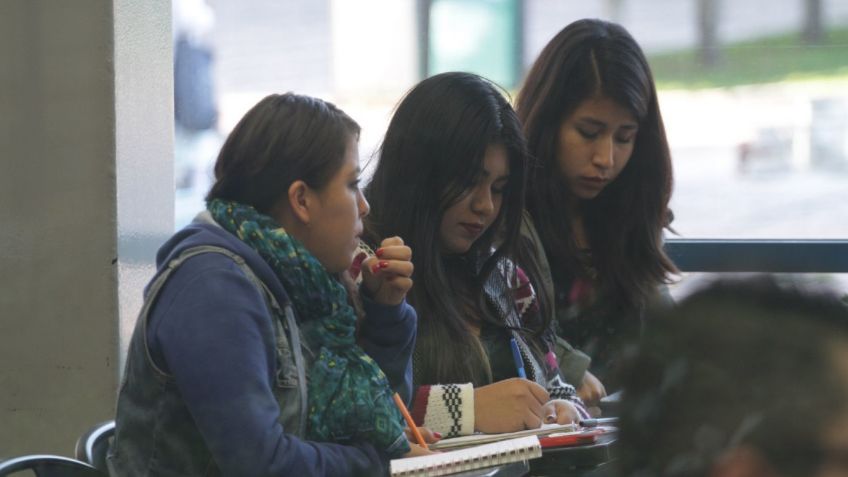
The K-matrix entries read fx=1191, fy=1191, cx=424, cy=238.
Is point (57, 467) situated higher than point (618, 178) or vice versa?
point (618, 178)

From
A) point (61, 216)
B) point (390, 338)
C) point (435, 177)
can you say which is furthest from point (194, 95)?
point (390, 338)

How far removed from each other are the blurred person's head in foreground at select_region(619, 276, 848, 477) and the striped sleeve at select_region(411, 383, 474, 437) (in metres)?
1.60

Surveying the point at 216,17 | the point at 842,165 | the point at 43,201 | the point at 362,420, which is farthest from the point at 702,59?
the point at 362,420

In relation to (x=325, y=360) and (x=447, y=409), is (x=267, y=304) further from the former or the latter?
(x=447, y=409)

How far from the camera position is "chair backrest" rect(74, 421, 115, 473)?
180 cm

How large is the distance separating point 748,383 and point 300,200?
4.72 feet

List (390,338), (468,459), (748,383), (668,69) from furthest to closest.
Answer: (668,69), (390,338), (468,459), (748,383)

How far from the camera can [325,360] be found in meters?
1.81

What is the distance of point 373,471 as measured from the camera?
1781 millimetres

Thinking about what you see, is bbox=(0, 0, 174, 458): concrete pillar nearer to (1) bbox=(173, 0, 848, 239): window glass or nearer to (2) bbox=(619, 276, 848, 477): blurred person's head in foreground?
(1) bbox=(173, 0, 848, 239): window glass

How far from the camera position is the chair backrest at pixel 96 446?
1802 millimetres

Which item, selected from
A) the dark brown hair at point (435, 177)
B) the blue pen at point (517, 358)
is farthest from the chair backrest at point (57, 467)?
the blue pen at point (517, 358)

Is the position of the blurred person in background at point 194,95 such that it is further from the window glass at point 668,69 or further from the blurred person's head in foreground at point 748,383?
the blurred person's head in foreground at point 748,383

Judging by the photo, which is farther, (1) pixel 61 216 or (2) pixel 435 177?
(1) pixel 61 216
